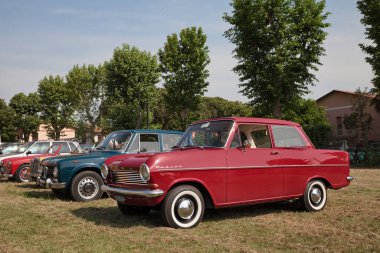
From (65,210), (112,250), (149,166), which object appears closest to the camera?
Result: (112,250)

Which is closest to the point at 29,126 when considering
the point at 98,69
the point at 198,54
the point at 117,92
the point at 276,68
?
the point at 98,69

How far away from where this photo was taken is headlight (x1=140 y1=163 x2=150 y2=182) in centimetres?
595

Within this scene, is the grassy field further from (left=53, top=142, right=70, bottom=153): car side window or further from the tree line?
the tree line

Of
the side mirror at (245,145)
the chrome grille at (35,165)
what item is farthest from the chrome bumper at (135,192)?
the chrome grille at (35,165)

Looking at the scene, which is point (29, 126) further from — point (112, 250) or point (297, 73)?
point (112, 250)

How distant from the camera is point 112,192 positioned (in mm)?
6602

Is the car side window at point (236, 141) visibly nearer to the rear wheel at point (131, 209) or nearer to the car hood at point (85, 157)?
the rear wheel at point (131, 209)

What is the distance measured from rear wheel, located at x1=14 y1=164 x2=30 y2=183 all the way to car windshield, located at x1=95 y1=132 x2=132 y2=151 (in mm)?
6099

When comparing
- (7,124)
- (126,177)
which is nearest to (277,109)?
(126,177)

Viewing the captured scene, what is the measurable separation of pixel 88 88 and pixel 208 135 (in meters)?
39.5

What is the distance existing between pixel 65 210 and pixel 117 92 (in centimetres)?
2782

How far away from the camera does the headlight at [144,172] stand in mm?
5945

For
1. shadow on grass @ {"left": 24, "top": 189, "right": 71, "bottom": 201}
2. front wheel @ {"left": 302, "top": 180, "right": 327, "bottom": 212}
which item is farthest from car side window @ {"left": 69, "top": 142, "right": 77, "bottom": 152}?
front wheel @ {"left": 302, "top": 180, "right": 327, "bottom": 212}

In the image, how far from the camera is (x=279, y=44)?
24828mm
